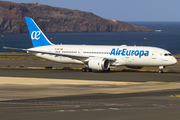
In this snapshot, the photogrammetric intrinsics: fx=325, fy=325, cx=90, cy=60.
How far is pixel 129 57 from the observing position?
148 ft

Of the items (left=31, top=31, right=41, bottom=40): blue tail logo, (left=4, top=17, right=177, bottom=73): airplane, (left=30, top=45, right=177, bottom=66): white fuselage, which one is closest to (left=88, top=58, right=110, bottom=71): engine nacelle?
(left=4, top=17, right=177, bottom=73): airplane

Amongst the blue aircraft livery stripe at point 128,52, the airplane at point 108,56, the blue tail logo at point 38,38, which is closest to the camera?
the airplane at point 108,56

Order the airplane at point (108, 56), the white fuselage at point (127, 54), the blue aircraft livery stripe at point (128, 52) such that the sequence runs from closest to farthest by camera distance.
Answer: the white fuselage at point (127, 54) → the airplane at point (108, 56) → the blue aircraft livery stripe at point (128, 52)

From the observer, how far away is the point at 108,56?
46.5 m

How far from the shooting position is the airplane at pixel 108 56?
44.2m

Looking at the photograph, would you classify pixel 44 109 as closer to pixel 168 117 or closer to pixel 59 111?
Answer: pixel 59 111

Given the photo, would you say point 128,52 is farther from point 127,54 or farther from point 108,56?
point 108,56

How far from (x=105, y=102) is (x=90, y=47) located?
28.9m

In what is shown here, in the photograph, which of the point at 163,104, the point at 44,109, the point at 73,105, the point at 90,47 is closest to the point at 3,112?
the point at 44,109

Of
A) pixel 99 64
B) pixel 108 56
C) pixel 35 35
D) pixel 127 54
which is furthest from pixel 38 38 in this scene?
pixel 127 54

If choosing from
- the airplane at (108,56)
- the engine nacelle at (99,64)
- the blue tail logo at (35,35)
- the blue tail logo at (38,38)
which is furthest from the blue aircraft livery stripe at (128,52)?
the blue tail logo at (35,35)

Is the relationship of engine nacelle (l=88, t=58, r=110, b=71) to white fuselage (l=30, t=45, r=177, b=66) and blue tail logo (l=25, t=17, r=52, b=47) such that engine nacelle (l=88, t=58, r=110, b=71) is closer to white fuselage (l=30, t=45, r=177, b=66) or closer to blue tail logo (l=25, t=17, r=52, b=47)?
white fuselage (l=30, t=45, r=177, b=66)

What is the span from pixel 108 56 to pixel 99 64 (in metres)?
2.93

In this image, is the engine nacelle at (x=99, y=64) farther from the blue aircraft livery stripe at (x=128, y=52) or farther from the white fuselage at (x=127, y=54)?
the blue aircraft livery stripe at (x=128, y=52)
